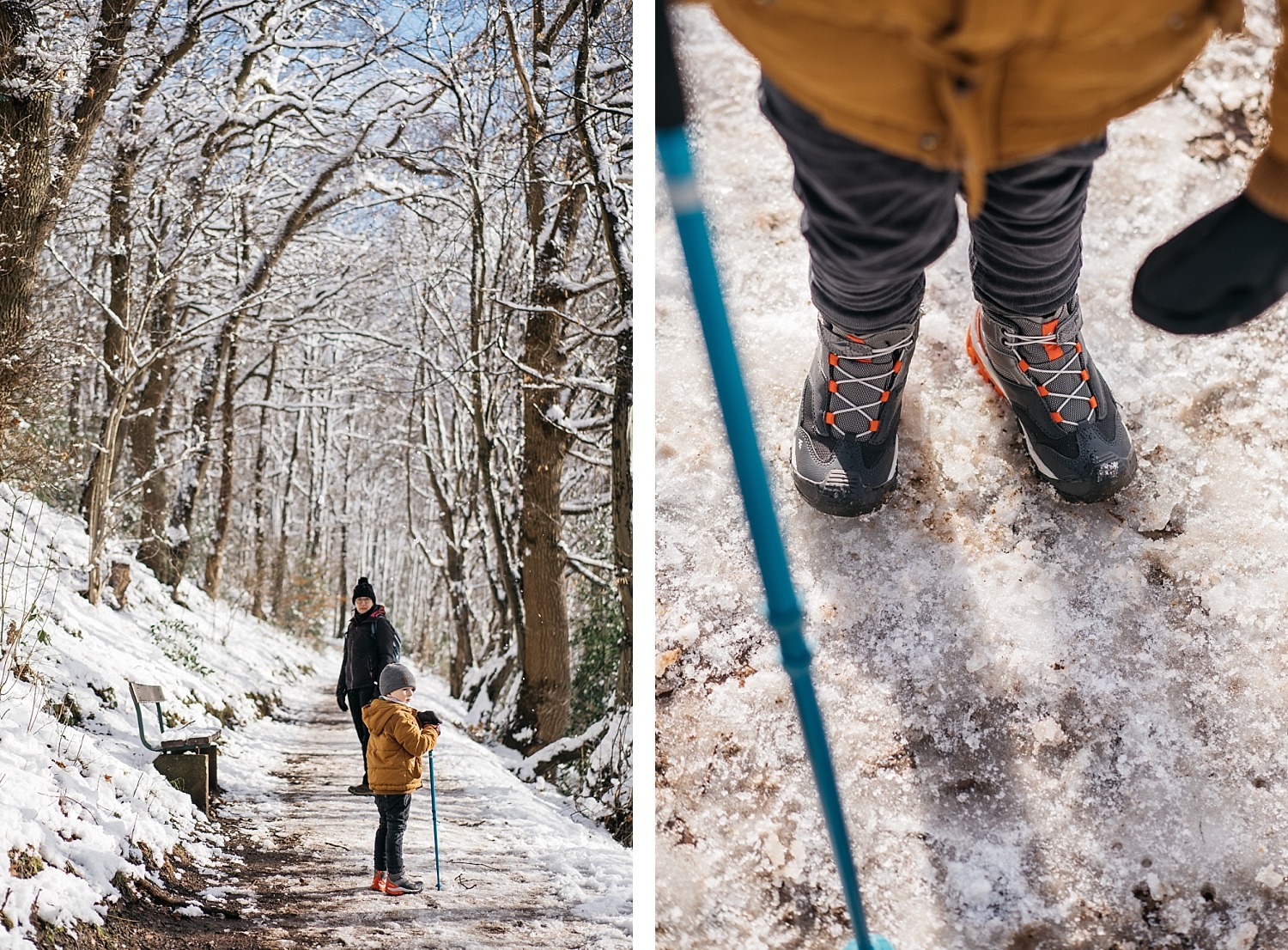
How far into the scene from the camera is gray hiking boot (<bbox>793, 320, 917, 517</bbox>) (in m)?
1.09

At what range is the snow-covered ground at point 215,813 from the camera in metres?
1.54

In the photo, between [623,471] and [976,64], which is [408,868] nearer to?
[623,471]

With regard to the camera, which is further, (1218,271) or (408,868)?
(408,868)

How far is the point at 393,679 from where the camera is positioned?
1971 mm

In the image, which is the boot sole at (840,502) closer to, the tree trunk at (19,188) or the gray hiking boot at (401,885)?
the gray hiking boot at (401,885)

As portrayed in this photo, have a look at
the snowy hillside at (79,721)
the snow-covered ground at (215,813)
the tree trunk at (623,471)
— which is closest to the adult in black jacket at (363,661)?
the snow-covered ground at (215,813)

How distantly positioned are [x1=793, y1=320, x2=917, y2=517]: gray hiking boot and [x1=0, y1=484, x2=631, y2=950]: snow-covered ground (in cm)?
132

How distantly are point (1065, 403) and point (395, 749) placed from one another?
1.71 meters

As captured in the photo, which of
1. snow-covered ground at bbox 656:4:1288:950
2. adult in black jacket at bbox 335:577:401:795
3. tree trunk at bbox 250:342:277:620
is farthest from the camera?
tree trunk at bbox 250:342:277:620

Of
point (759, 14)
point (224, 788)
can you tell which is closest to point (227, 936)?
point (224, 788)

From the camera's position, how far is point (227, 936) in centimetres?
162

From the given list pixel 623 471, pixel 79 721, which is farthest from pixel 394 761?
pixel 623 471

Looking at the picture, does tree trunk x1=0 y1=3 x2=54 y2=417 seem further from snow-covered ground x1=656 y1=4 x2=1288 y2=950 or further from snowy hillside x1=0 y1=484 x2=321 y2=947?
snow-covered ground x1=656 y1=4 x2=1288 y2=950

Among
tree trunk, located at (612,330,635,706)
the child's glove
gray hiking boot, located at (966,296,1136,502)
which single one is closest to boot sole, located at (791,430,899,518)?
gray hiking boot, located at (966,296,1136,502)
